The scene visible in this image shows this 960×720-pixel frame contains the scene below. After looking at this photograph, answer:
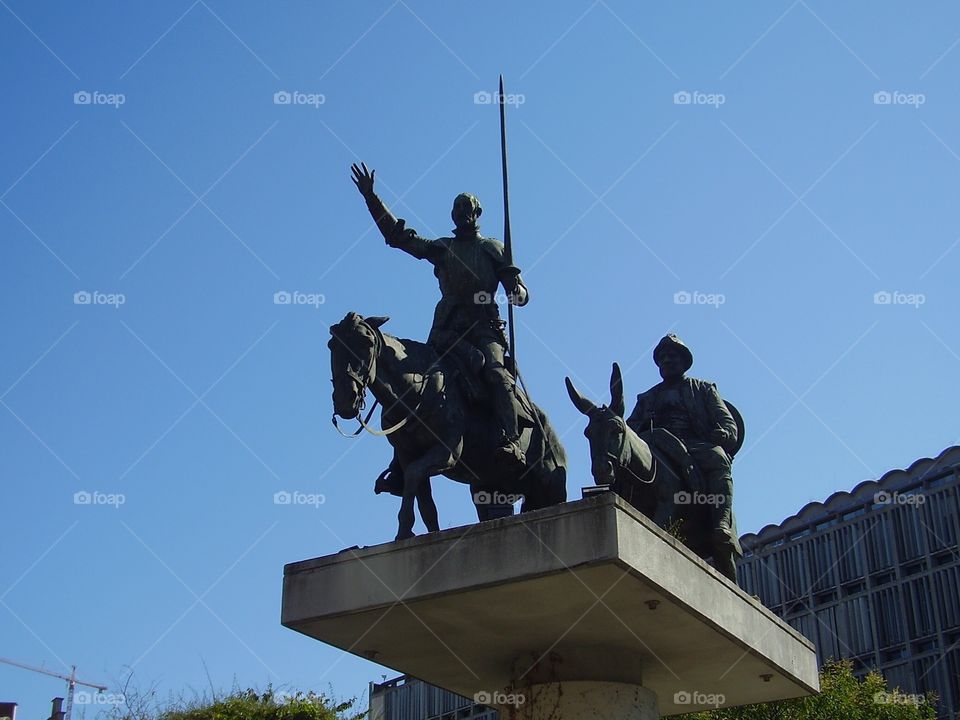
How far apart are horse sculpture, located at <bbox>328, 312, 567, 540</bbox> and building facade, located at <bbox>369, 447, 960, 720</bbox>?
41.6 metres

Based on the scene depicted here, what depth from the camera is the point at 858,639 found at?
61.2 meters

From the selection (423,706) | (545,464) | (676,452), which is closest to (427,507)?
(545,464)

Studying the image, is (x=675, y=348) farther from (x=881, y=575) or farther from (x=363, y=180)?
(x=881, y=575)

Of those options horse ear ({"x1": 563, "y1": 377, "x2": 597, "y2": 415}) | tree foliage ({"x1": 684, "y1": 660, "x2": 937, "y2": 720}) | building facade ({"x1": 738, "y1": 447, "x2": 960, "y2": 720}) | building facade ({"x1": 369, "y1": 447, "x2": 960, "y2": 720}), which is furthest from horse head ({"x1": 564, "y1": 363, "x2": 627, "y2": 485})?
building facade ({"x1": 738, "y1": 447, "x2": 960, "y2": 720})

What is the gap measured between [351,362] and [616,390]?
2.89m

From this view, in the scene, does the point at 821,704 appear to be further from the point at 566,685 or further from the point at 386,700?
the point at 386,700

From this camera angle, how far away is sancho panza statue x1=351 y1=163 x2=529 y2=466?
1673cm

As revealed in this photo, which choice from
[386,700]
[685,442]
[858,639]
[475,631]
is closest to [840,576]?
[858,639]

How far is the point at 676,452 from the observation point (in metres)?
17.0

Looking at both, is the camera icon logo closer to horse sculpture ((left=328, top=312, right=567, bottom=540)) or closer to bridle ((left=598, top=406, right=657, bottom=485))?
horse sculpture ((left=328, top=312, right=567, bottom=540))

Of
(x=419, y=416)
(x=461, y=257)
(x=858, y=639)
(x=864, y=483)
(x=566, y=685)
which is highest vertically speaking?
(x=864, y=483)

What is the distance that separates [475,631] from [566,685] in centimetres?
102

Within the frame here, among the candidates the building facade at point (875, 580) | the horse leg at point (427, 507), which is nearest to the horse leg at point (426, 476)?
the horse leg at point (427, 507)

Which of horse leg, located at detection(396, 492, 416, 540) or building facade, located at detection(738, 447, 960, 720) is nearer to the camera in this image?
horse leg, located at detection(396, 492, 416, 540)
